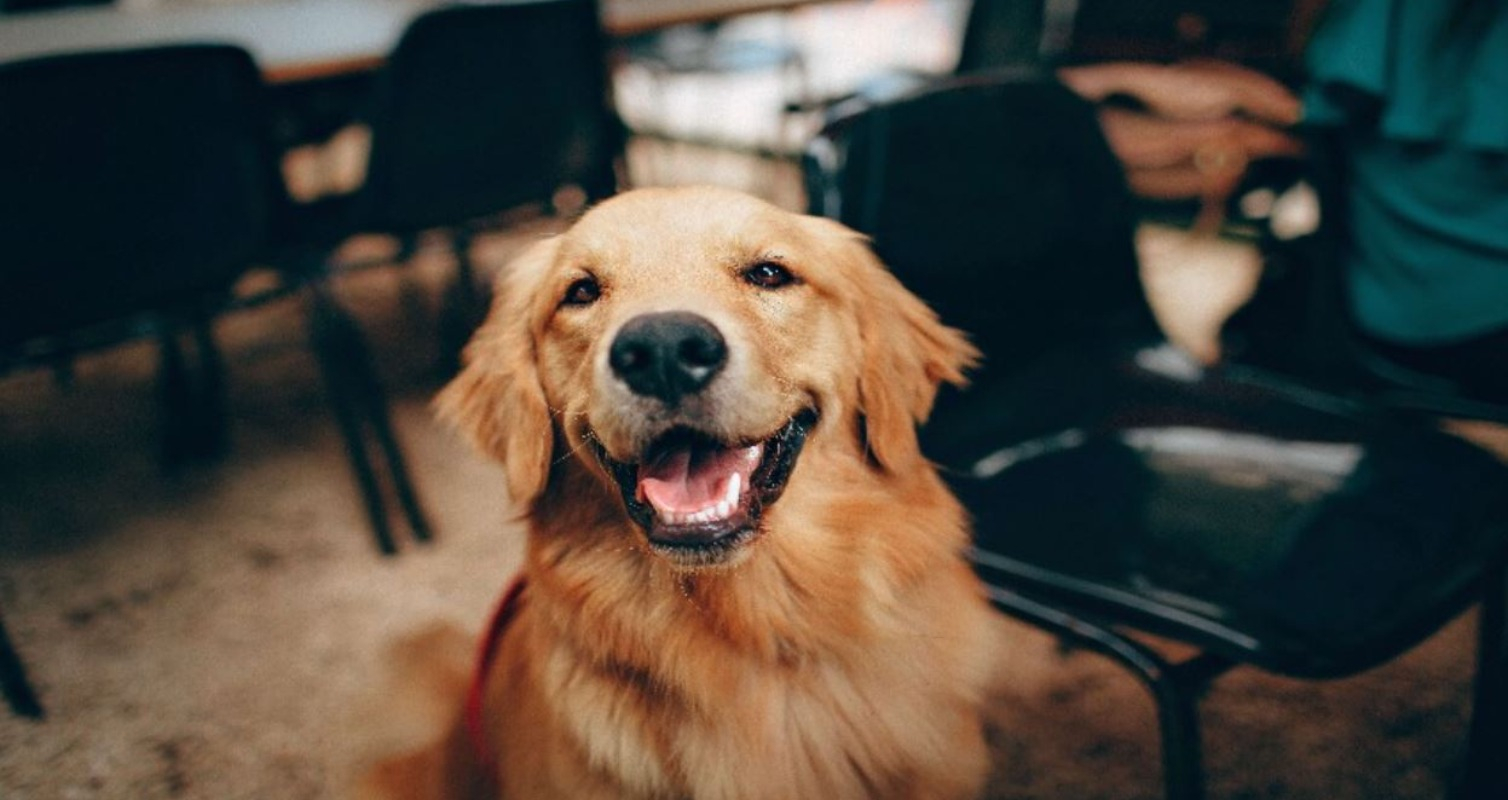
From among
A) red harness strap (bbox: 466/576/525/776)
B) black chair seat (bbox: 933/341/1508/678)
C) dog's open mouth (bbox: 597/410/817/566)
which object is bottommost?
red harness strap (bbox: 466/576/525/776)

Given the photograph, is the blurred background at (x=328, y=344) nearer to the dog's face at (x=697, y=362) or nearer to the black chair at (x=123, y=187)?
the black chair at (x=123, y=187)

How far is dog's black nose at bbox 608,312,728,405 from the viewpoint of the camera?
3.41 ft

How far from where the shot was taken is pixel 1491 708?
134 centimetres

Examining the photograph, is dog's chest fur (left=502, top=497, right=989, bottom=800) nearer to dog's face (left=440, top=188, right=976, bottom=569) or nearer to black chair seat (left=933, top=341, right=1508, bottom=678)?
dog's face (left=440, top=188, right=976, bottom=569)

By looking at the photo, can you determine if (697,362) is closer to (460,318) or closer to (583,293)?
(583,293)

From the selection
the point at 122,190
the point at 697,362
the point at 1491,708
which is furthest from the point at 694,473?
the point at 122,190

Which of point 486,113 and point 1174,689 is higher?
point 486,113

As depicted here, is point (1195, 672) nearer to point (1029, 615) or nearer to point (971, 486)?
point (1029, 615)

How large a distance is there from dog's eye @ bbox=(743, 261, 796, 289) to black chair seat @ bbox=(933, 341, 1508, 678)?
55 cm

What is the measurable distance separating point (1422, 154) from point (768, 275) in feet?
5.36

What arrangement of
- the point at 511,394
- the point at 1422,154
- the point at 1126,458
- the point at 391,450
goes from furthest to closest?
the point at 391,450, the point at 1422,154, the point at 1126,458, the point at 511,394

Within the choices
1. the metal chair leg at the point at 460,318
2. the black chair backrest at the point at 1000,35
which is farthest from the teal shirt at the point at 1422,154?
the metal chair leg at the point at 460,318

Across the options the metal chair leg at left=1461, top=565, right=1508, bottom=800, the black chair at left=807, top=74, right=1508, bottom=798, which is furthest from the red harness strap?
the metal chair leg at left=1461, top=565, right=1508, bottom=800

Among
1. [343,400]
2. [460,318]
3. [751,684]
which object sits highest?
[751,684]
